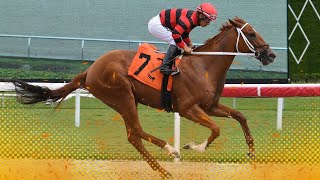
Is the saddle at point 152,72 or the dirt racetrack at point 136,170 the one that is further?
the saddle at point 152,72

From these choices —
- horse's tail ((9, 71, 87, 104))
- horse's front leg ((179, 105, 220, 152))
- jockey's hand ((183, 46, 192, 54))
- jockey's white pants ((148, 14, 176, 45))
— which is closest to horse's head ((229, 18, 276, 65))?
jockey's hand ((183, 46, 192, 54))

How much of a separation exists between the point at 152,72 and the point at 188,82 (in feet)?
1.01

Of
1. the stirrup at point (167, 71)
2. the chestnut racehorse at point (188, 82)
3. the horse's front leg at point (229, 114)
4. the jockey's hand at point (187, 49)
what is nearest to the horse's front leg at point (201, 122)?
the chestnut racehorse at point (188, 82)

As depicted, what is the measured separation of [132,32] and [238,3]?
160 cm

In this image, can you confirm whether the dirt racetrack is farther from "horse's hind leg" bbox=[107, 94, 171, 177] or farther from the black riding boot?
the black riding boot

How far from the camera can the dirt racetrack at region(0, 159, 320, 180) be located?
20.4 feet

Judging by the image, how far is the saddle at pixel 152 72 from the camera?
21.5 ft

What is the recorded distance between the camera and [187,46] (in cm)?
666

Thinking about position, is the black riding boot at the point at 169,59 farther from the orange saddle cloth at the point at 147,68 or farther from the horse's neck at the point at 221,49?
the horse's neck at the point at 221,49

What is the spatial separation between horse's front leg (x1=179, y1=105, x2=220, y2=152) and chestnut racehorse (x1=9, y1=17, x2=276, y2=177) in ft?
0.04

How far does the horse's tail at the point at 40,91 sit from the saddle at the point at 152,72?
0.55 meters

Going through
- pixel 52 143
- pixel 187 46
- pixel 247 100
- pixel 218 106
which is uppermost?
pixel 187 46

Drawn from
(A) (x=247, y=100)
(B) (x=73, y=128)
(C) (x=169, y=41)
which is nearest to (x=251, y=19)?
(A) (x=247, y=100)

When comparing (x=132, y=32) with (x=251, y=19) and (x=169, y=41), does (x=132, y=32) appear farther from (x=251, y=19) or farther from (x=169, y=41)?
(x=169, y=41)
